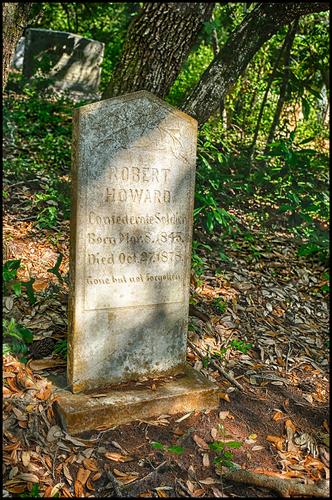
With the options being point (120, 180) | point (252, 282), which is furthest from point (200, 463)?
point (252, 282)

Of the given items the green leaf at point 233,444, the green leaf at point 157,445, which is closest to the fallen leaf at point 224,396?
the green leaf at point 233,444

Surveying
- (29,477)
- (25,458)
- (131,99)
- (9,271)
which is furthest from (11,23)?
(29,477)

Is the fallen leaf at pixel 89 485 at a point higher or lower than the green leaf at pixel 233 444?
lower

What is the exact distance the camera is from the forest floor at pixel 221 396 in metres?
2.99

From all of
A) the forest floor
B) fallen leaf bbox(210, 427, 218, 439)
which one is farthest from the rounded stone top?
fallen leaf bbox(210, 427, 218, 439)

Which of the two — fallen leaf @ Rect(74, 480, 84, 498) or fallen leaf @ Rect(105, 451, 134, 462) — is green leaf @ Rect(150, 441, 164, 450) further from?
fallen leaf @ Rect(74, 480, 84, 498)

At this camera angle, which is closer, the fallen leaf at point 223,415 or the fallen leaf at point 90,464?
the fallen leaf at point 90,464

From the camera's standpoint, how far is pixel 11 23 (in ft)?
15.9

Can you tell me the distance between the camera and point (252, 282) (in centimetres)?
523

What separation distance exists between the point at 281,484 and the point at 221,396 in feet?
2.78

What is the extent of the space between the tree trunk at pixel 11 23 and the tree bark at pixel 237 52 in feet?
5.32

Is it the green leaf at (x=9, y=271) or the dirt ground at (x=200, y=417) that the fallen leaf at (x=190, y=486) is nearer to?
the dirt ground at (x=200, y=417)

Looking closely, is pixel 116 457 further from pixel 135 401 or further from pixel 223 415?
pixel 223 415

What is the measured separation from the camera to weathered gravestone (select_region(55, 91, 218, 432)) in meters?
3.21
